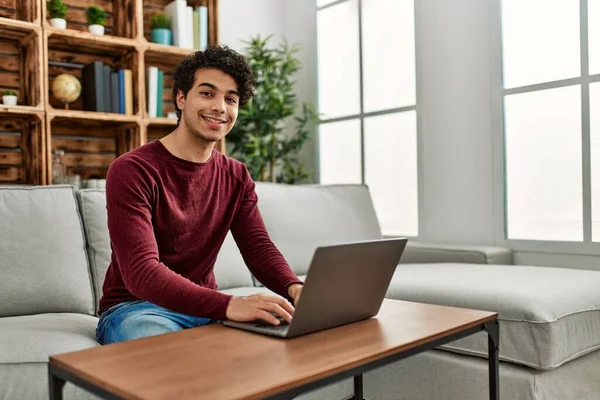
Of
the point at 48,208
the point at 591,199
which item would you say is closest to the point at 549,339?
the point at 591,199

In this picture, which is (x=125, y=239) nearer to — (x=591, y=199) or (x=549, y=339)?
(x=549, y=339)

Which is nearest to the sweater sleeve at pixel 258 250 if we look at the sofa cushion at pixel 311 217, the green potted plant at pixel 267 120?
the sofa cushion at pixel 311 217

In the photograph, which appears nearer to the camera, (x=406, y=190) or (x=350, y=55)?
(x=406, y=190)

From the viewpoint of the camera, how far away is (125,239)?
135 centimetres

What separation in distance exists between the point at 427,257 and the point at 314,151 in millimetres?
1342

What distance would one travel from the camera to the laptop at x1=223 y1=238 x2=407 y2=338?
110cm

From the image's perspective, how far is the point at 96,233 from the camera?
2.10 m

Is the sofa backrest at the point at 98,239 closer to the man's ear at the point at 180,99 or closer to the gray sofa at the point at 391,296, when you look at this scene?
the gray sofa at the point at 391,296

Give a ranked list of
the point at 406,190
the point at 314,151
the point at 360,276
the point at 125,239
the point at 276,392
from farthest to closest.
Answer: the point at 314,151
the point at 406,190
the point at 125,239
the point at 360,276
the point at 276,392

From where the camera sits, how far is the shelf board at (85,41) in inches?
112

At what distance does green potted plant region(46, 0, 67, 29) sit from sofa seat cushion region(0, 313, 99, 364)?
161 cm

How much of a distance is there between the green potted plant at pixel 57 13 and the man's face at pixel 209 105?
5.14ft

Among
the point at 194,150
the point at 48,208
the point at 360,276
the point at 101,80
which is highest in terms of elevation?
the point at 101,80

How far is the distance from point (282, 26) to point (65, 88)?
1633 mm
